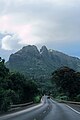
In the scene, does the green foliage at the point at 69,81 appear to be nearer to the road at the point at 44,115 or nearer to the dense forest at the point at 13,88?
the dense forest at the point at 13,88

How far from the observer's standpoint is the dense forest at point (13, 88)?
39344 millimetres

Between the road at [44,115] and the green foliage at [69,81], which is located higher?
the green foliage at [69,81]

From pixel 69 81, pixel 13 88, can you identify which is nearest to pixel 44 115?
pixel 13 88

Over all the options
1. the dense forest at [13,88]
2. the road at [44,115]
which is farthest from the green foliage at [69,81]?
the road at [44,115]

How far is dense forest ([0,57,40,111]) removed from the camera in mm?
39344

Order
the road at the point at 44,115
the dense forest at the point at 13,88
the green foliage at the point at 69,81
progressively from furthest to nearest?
1. the green foliage at the point at 69,81
2. the dense forest at the point at 13,88
3. the road at the point at 44,115

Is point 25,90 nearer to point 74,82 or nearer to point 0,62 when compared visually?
point 74,82

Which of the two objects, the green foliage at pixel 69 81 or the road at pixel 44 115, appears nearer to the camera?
the road at pixel 44 115

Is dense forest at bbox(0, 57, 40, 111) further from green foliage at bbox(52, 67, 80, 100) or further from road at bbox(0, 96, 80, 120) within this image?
green foliage at bbox(52, 67, 80, 100)

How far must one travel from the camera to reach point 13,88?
69.2 metres

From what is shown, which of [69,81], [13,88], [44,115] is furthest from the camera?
[69,81]

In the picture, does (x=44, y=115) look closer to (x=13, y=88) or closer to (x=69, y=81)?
(x=13, y=88)

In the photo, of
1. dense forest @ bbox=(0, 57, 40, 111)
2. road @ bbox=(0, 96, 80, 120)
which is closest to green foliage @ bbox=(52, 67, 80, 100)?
dense forest @ bbox=(0, 57, 40, 111)

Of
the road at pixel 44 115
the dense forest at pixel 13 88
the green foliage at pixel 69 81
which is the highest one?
the green foliage at pixel 69 81
